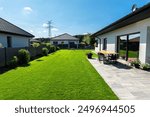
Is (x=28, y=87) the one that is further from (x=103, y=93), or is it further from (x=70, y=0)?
(x=70, y=0)

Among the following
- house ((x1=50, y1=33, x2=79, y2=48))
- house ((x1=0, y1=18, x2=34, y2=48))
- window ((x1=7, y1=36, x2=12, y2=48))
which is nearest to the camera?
house ((x1=0, y1=18, x2=34, y2=48))

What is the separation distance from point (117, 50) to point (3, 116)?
13.1m

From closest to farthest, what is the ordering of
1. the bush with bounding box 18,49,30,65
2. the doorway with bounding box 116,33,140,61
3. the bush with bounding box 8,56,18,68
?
the bush with bounding box 8,56,18,68 < the doorway with bounding box 116,33,140,61 < the bush with bounding box 18,49,30,65

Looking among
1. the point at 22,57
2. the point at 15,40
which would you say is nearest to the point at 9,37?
the point at 15,40

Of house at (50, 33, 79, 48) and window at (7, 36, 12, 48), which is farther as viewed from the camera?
house at (50, 33, 79, 48)

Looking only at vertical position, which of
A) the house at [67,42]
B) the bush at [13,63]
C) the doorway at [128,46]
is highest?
the house at [67,42]

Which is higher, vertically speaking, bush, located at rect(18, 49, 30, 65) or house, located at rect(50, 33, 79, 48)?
house, located at rect(50, 33, 79, 48)

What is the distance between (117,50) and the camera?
49.1 feet

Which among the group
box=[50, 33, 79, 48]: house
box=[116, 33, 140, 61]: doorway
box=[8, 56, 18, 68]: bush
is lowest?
box=[8, 56, 18, 68]: bush

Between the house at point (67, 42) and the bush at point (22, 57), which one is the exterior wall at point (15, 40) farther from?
the house at point (67, 42)

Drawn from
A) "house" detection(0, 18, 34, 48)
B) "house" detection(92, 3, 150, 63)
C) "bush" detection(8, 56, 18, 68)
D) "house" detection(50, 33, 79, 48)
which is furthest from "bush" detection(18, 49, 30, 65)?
"house" detection(50, 33, 79, 48)

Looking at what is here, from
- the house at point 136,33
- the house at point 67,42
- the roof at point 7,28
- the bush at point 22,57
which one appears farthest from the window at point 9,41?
the house at point 67,42

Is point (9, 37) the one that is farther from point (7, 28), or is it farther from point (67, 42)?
point (67, 42)

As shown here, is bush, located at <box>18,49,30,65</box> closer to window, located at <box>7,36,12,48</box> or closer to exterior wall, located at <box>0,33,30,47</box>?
exterior wall, located at <box>0,33,30,47</box>
